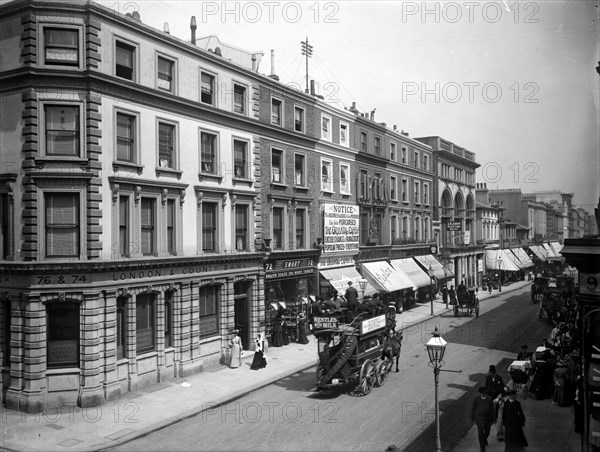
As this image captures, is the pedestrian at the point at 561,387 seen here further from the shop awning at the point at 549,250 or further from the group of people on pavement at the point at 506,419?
the shop awning at the point at 549,250

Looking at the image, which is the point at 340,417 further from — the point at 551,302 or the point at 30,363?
the point at 551,302

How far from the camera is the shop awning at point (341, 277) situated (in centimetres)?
3281

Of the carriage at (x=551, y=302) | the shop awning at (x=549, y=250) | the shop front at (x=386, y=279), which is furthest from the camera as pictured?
the shop awning at (x=549, y=250)

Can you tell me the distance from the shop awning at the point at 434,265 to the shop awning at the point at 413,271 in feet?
4.62

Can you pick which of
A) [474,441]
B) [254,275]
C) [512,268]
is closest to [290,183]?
[254,275]

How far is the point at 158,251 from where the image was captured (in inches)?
832

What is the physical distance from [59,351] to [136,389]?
3.31 m

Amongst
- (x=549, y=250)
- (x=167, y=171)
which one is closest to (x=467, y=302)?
(x=167, y=171)

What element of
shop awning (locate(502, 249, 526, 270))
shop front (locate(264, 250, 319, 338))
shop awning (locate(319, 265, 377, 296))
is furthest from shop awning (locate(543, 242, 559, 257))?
shop front (locate(264, 250, 319, 338))

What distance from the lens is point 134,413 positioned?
56.5 feet

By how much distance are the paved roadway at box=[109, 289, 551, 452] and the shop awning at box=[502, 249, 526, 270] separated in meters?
41.2

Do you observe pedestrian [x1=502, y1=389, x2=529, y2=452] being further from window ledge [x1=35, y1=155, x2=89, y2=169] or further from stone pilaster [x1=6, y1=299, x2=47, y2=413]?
window ledge [x1=35, y1=155, x2=89, y2=169]

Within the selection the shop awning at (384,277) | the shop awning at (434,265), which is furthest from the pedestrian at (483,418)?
the shop awning at (434,265)

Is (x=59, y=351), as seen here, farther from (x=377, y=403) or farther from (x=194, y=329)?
(x=377, y=403)
